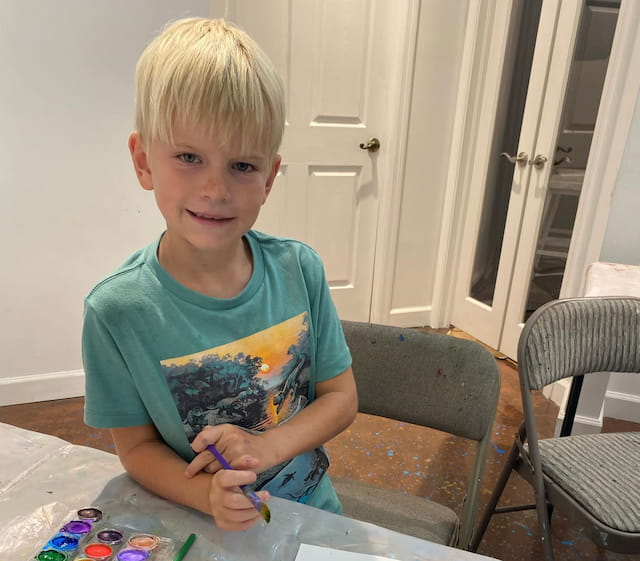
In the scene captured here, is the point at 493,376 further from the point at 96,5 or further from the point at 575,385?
the point at 96,5

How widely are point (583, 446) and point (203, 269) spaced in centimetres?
100

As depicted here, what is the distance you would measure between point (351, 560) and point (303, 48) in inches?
87.2

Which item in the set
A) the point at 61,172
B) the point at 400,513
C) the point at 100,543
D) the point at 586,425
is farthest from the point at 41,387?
the point at 586,425

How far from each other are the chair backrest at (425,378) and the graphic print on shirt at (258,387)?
261 mm

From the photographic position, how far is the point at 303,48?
231 cm

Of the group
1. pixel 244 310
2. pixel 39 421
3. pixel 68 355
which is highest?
pixel 244 310

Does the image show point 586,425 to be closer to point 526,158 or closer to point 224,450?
point 526,158

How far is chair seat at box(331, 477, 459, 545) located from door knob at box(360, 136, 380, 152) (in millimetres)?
1858

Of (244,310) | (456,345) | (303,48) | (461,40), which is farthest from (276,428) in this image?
(461,40)

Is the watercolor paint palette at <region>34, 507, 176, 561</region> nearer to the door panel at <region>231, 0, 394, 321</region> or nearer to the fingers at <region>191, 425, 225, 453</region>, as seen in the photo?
the fingers at <region>191, 425, 225, 453</region>

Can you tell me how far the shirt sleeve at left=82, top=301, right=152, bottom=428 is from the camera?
2.02ft

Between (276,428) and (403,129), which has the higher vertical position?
(403,129)

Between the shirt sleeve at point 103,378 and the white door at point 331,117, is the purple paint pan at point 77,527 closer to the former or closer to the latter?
the shirt sleeve at point 103,378

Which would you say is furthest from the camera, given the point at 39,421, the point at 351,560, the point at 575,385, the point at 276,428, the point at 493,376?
the point at 39,421
